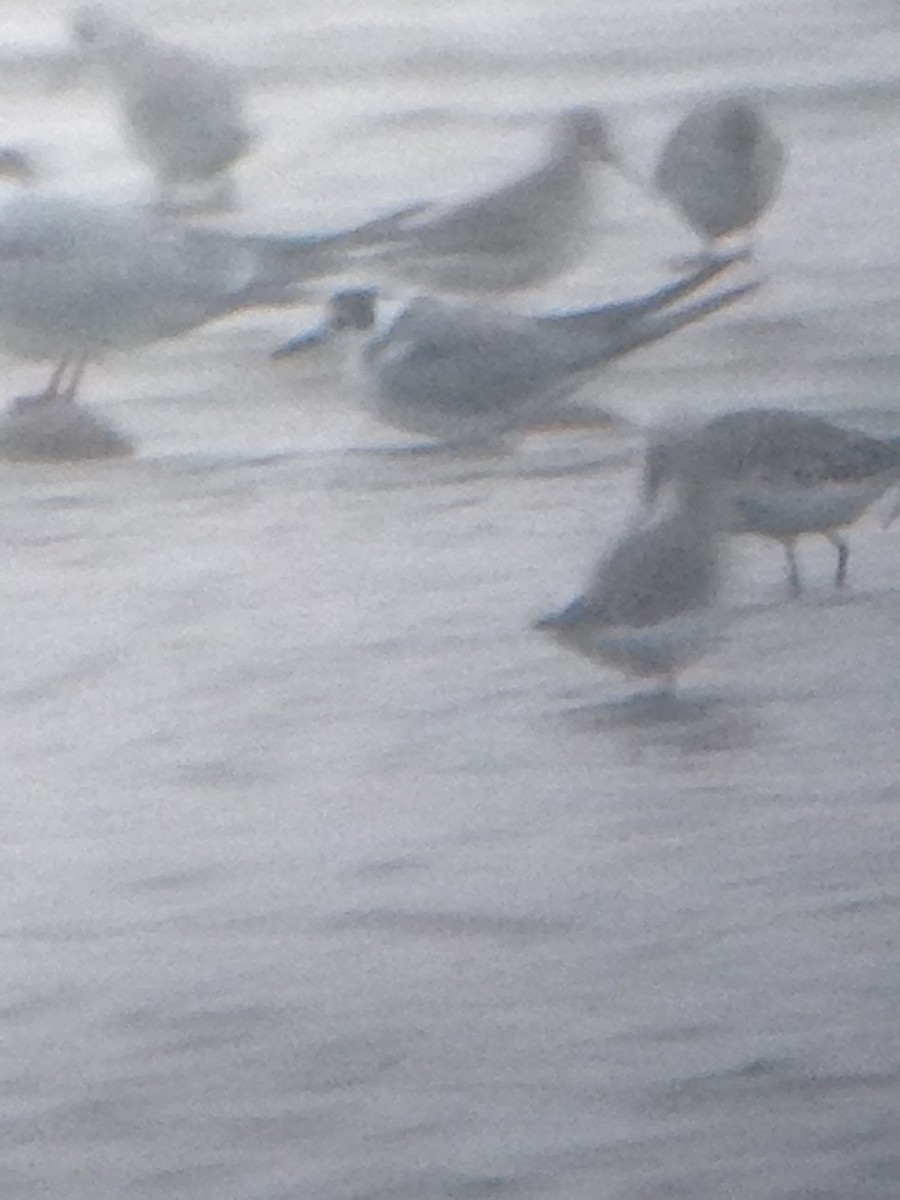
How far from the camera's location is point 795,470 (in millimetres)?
2551

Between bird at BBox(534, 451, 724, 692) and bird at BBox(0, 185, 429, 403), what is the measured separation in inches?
37.8

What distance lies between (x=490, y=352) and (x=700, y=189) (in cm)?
63

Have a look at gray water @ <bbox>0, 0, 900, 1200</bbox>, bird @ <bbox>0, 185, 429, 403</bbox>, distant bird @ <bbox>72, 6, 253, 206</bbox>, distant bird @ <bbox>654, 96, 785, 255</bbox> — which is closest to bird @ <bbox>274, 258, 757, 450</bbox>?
gray water @ <bbox>0, 0, 900, 1200</bbox>

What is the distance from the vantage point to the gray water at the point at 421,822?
1.93 m

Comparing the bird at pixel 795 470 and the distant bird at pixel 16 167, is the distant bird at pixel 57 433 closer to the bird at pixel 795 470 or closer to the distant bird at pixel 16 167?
the distant bird at pixel 16 167

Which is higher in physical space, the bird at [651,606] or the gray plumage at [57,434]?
the gray plumage at [57,434]

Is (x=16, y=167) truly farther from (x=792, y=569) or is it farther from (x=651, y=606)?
(x=651, y=606)

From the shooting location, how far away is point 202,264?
10.6 feet

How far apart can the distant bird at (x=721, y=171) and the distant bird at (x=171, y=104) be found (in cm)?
57

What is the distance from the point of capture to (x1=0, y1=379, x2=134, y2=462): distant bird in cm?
305

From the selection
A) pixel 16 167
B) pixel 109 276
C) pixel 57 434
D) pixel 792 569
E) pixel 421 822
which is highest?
pixel 16 167

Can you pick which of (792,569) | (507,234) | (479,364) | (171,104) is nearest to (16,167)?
(171,104)

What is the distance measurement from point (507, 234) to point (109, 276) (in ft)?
2.03

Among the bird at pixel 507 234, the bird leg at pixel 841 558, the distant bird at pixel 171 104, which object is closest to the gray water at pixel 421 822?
the bird leg at pixel 841 558
